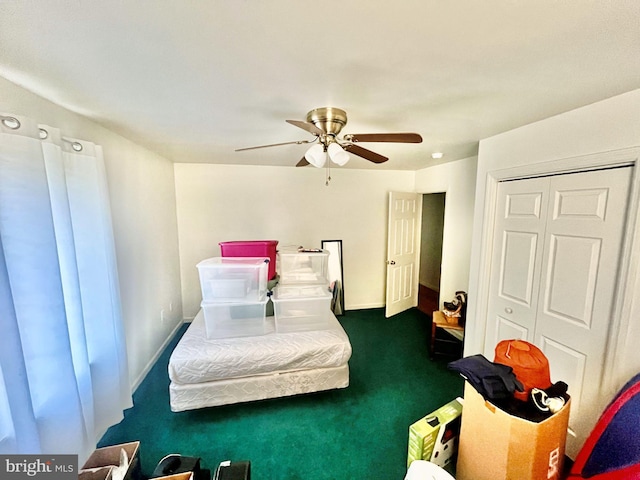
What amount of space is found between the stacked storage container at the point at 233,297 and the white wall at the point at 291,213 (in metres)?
1.55

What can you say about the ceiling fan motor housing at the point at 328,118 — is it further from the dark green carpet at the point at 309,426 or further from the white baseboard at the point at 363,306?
the white baseboard at the point at 363,306

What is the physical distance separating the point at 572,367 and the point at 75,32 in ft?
10.3

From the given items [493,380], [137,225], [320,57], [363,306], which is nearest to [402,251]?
[363,306]

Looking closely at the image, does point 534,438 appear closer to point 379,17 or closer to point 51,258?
point 379,17

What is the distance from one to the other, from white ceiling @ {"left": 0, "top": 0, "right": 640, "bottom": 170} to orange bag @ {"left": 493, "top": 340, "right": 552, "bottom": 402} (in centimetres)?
133

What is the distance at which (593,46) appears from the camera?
1.01 m

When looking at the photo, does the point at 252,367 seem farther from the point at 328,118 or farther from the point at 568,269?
the point at 568,269

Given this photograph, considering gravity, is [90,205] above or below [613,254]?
above

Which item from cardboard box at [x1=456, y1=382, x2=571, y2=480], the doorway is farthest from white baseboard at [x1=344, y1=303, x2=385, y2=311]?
cardboard box at [x1=456, y1=382, x2=571, y2=480]

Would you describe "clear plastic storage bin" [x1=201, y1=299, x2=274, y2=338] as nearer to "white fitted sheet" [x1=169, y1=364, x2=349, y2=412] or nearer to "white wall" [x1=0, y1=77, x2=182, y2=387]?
"white fitted sheet" [x1=169, y1=364, x2=349, y2=412]

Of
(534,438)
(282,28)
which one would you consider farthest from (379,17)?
(534,438)

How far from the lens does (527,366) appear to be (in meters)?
1.20

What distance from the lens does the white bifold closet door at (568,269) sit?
59.7 inches
